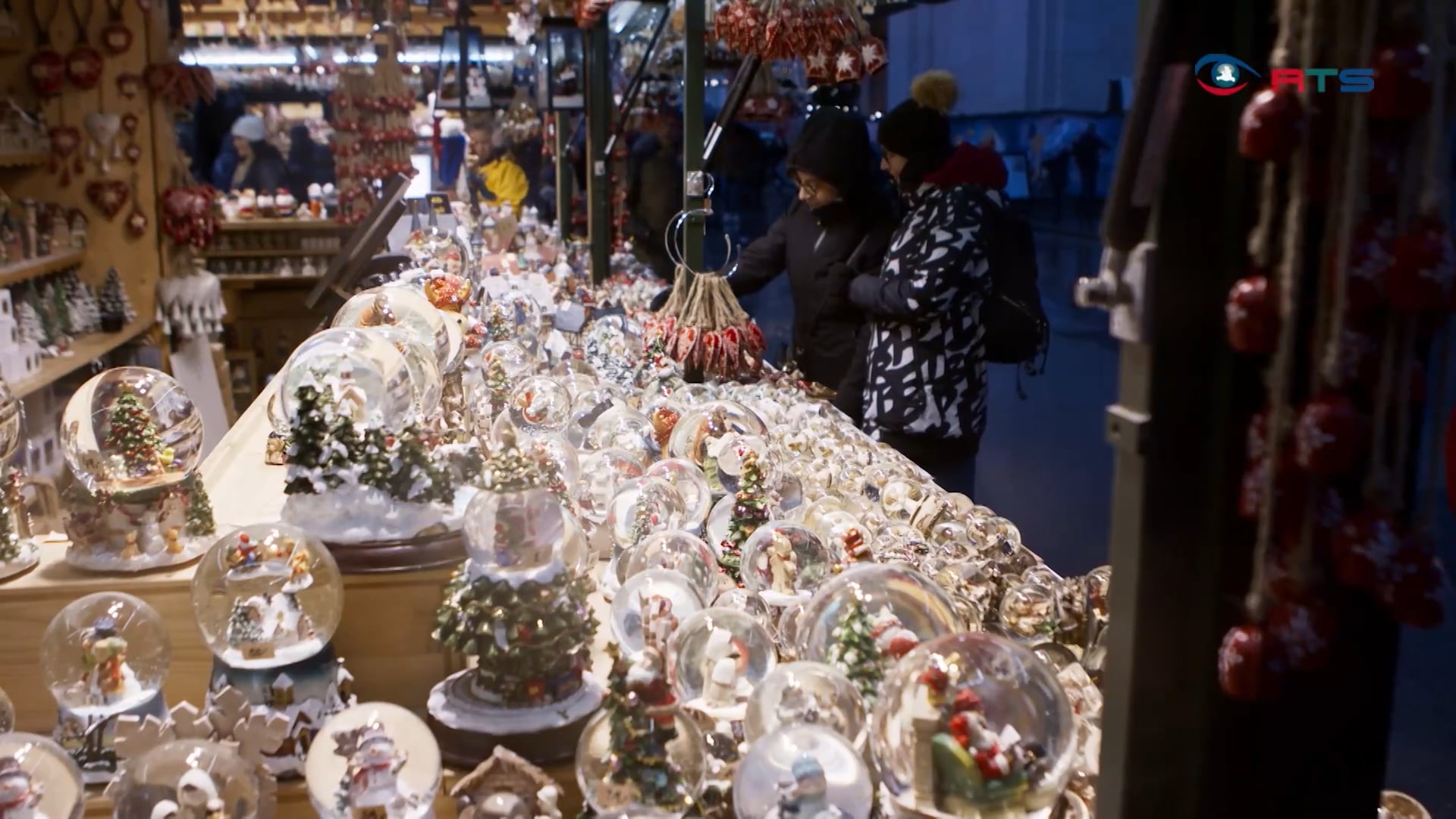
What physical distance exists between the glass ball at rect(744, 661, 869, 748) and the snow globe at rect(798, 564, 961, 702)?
64 mm

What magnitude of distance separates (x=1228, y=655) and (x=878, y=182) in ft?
11.1

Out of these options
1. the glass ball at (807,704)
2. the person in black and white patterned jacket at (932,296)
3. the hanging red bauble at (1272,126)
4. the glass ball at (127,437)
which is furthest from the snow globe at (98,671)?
the person in black and white patterned jacket at (932,296)

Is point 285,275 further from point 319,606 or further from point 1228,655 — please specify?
point 1228,655

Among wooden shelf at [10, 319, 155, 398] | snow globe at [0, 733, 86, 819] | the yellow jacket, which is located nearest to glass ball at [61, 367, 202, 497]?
snow globe at [0, 733, 86, 819]

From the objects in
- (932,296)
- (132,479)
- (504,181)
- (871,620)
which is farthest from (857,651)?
(504,181)

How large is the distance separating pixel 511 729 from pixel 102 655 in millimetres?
516

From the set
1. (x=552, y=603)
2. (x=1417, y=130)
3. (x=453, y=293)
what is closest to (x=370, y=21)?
(x=453, y=293)

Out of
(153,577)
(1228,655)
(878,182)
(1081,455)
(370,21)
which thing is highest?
(370,21)

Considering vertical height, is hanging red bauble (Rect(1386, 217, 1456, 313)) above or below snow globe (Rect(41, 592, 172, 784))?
above

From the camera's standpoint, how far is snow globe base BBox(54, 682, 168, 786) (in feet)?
5.14

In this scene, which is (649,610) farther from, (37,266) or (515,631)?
(37,266)

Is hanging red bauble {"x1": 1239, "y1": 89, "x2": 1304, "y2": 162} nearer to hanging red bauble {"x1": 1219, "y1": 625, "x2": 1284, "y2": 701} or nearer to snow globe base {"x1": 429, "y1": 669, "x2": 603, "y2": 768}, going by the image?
hanging red bauble {"x1": 1219, "y1": 625, "x2": 1284, "y2": 701}

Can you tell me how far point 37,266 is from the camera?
5203mm

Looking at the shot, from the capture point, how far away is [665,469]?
222 cm
